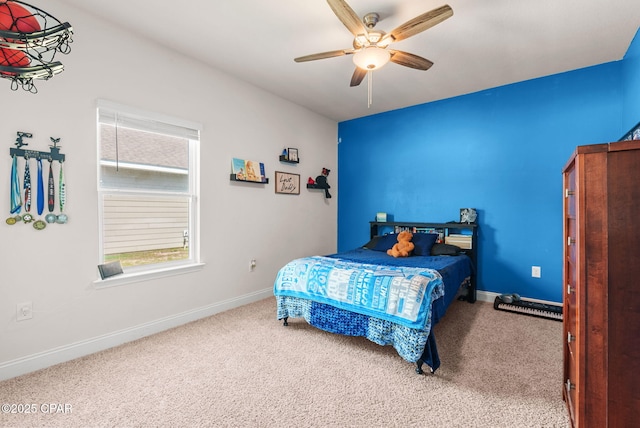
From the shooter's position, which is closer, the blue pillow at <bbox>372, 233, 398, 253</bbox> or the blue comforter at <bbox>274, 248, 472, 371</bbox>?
the blue comforter at <bbox>274, 248, 472, 371</bbox>

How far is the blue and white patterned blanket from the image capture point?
6.95 ft

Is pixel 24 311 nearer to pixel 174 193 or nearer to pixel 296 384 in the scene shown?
pixel 174 193

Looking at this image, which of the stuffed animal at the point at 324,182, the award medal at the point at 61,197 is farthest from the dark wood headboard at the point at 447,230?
the award medal at the point at 61,197

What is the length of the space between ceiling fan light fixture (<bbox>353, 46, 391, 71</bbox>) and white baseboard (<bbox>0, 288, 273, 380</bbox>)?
111 inches

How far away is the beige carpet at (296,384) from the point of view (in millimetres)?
1646

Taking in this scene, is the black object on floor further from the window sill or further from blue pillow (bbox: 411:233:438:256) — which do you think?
the window sill

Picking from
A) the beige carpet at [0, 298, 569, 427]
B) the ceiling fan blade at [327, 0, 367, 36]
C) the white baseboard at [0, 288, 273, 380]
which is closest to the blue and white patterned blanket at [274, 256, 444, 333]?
the beige carpet at [0, 298, 569, 427]

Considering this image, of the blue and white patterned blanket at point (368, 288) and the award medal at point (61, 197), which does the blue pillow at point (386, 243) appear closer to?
the blue and white patterned blanket at point (368, 288)

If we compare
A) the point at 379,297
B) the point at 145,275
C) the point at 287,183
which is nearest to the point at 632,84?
the point at 379,297

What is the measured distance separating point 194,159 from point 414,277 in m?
2.47

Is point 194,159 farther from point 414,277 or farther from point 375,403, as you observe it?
point 375,403

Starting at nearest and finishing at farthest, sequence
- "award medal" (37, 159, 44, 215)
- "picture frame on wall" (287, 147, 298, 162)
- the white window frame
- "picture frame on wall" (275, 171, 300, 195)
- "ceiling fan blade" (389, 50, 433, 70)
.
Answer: "award medal" (37, 159, 44, 215) → "ceiling fan blade" (389, 50, 433, 70) → the white window frame → "picture frame on wall" (275, 171, 300, 195) → "picture frame on wall" (287, 147, 298, 162)

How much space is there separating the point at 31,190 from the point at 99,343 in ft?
4.24

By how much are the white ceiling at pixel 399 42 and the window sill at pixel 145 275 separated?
1.95 meters
